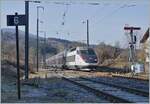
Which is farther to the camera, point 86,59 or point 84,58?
point 84,58

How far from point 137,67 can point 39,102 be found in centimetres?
3470

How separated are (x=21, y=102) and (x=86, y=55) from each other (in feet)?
135

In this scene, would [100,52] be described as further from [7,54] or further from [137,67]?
[137,67]

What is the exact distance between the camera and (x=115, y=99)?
1906 cm

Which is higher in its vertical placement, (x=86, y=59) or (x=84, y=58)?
(x=84, y=58)

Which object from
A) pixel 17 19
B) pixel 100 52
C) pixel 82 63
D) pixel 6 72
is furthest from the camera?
pixel 100 52

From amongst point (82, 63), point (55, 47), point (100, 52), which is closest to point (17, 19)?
point (82, 63)

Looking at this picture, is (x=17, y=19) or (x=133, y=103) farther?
(x=17, y=19)

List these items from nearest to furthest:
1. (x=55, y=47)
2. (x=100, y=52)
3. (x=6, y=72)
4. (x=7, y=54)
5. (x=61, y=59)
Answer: (x=6, y=72), (x=7, y=54), (x=61, y=59), (x=100, y=52), (x=55, y=47)

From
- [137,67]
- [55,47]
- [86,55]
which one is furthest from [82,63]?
[55,47]

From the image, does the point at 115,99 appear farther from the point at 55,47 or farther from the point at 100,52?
the point at 55,47

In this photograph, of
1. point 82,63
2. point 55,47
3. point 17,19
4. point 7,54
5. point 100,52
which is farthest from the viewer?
point 55,47

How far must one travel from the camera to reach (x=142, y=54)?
8250 centimetres

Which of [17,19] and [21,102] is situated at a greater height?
[17,19]
